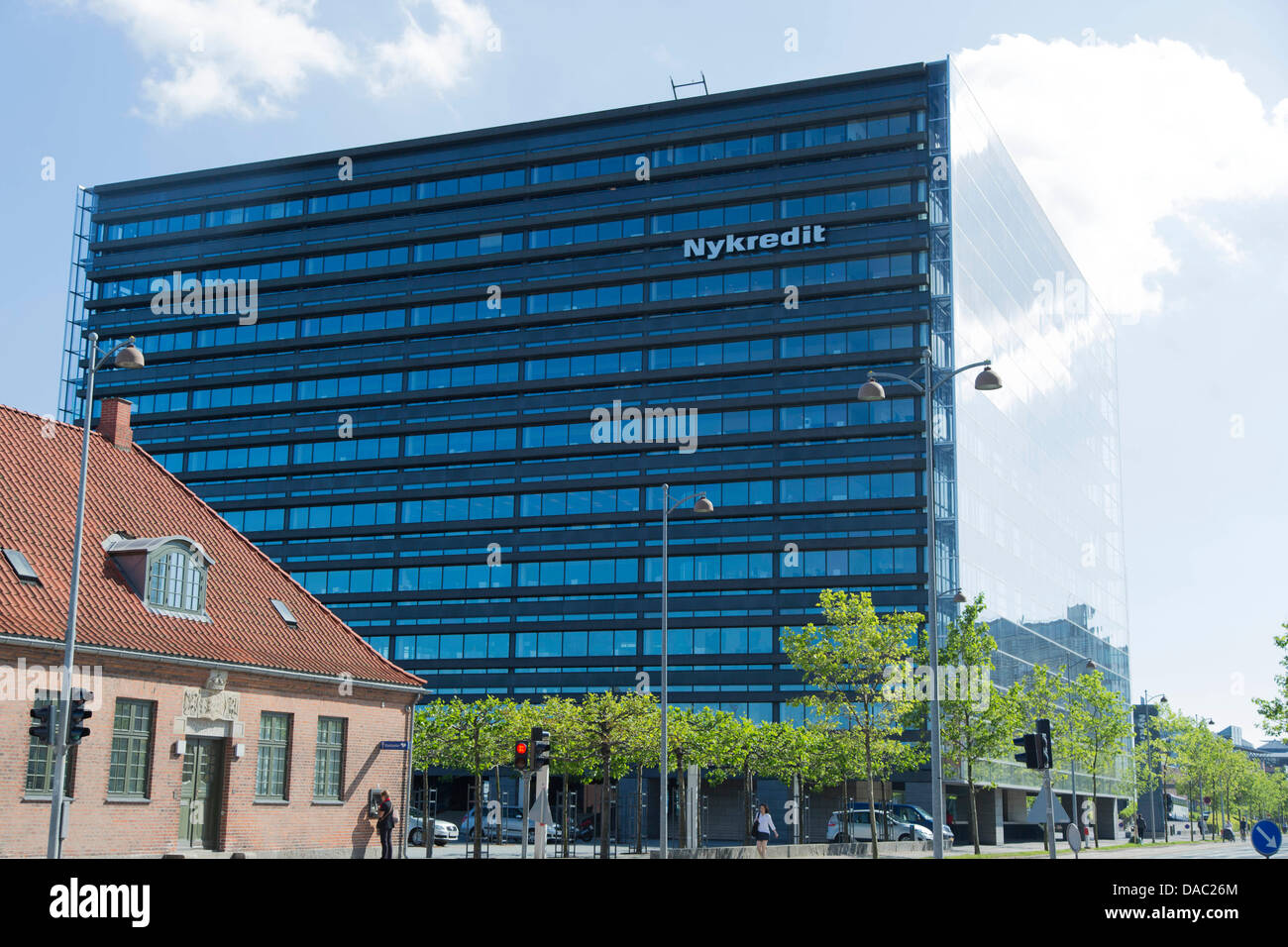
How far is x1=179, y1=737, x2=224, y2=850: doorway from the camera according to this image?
30.6 meters

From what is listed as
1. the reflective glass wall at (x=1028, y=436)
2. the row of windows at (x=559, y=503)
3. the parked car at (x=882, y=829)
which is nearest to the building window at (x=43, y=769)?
the parked car at (x=882, y=829)

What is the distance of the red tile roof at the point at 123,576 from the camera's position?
28531 millimetres

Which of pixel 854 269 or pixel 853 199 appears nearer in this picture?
pixel 854 269

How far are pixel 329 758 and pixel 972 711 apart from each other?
3118 centimetres

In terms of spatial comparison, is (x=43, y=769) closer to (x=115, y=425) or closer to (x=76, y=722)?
(x=76, y=722)

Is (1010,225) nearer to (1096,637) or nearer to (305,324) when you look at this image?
(1096,637)

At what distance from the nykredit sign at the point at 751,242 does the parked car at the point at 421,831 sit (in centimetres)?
4377

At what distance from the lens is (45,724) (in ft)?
81.0

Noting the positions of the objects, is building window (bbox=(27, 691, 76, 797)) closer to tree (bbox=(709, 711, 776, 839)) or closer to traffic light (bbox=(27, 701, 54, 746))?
traffic light (bbox=(27, 701, 54, 746))

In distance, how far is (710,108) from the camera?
89.1m

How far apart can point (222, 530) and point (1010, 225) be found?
72421 millimetres

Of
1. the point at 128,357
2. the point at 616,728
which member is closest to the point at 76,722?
the point at 128,357
